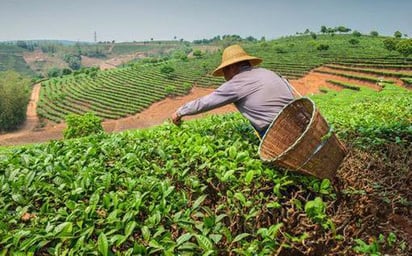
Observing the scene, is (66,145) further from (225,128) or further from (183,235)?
(183,235)

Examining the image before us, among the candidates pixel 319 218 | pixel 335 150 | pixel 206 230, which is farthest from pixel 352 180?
pixel 206 230

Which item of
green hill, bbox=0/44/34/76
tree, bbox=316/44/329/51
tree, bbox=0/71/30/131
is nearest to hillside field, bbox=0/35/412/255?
tree, bbox=0/71/30/131

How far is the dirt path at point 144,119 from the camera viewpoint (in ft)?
135

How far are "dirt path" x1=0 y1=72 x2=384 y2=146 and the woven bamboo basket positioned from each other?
34.8m

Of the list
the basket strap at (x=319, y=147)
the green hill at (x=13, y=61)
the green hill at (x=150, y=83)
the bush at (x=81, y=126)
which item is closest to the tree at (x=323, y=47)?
the green hill at (x=150, y=83)

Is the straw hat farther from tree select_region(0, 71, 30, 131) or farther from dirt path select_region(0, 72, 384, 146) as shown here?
tree select_region(0, 71, 30, 131)

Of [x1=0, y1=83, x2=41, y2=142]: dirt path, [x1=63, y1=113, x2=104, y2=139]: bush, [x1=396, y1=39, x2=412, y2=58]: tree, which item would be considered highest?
[x1=396, y1=39, x2=412, y2=58]: tree

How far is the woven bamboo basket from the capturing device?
216 cm

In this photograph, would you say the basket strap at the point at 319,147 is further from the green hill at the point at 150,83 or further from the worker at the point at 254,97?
the green hill at the point at 150,83

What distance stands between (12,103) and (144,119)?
23358 mm

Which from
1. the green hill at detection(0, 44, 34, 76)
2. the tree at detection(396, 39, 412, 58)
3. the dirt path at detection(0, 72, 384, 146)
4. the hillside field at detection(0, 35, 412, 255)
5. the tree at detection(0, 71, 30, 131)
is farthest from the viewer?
the green hill at detection(0, 44, 34, 76)

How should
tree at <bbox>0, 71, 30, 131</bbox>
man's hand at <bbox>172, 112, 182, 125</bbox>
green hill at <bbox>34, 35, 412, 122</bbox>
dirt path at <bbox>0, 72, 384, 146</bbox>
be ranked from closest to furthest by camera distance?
man's hand at <bbox>172, 112, 182, 125</bbox> → dirt path at <bbox>0, 72, 384, 146</bbox> → green hill at <bbox>34, 35, 412, 122</bbox> → tree at <bbox>0, 71, 30, 131</bbox>

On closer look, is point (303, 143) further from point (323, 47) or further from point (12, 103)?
point (323, 47)

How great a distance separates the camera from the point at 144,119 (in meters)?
44.9
